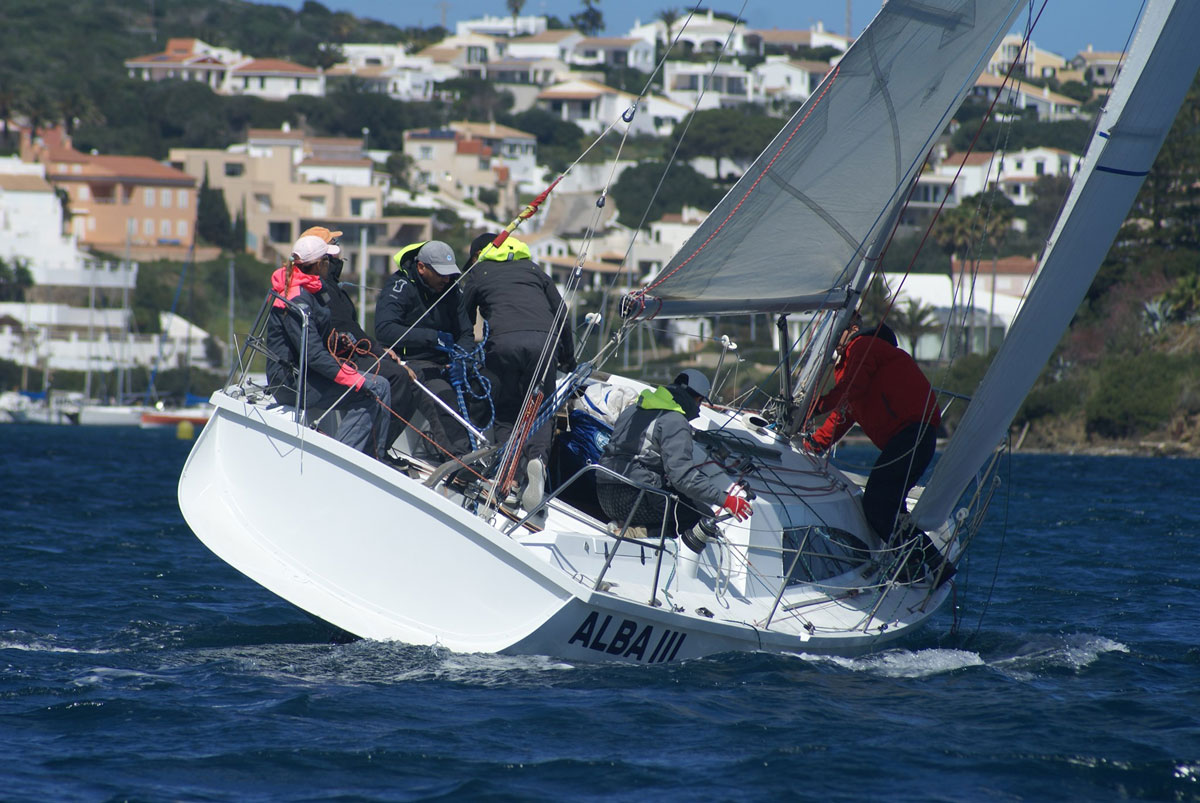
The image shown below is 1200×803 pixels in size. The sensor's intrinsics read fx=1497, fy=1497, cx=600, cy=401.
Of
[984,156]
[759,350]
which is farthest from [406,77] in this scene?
[759,350]

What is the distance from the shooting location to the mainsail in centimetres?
866

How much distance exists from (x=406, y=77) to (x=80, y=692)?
123 meters

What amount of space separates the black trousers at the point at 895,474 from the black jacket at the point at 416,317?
2.60 metres

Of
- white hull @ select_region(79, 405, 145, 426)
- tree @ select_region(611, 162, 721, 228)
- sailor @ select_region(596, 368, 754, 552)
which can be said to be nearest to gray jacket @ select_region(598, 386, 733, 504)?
sailor @ select_region(596, 368, 754, 552)

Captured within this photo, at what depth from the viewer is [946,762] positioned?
6383mm

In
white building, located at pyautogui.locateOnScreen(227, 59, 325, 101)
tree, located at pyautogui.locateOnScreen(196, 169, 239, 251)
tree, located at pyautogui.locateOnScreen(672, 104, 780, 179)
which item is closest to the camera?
tree, located at pyautogui.locateOnScreen(196, 169, 239, 251)

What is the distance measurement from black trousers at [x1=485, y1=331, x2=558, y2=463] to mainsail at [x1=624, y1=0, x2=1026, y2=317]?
573mm

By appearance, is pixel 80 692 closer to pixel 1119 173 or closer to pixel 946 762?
pixel 946 762

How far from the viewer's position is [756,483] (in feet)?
29.6

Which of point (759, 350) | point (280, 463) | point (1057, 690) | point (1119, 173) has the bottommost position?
point (759, 350)

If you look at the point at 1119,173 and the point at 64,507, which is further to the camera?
the point at 64,507

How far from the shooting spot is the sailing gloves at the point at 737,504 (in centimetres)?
782

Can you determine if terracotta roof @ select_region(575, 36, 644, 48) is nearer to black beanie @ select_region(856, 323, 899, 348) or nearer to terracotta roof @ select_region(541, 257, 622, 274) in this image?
terracotta roof @ select_region(541, 257, 622, 274)

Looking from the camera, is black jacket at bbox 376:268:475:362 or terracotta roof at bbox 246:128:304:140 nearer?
black jacket at bbox 376:268:475:362
